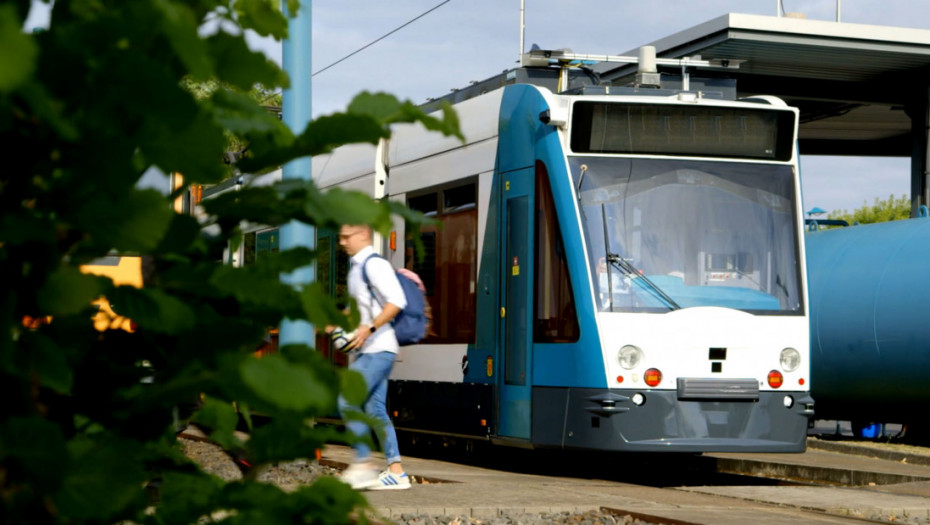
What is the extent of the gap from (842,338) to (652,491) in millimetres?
8093

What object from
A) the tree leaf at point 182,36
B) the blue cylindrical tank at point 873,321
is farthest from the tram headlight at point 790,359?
the tree leaf at point 182,36

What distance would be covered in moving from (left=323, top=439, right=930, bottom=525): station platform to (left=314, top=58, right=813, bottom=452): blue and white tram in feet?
2.16

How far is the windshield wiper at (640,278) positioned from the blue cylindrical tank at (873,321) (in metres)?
5.63

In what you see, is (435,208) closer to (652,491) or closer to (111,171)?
(652,491)

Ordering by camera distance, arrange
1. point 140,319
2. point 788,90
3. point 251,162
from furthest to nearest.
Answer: point 788,90 < point 251,162 < point 140,319

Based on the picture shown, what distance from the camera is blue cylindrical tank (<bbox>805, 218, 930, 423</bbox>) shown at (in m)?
15.5

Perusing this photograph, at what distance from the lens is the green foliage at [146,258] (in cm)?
124

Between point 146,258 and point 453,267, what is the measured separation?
10.9 metres

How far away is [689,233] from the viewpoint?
1081cm

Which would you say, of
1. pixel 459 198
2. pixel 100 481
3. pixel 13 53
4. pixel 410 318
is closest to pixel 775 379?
pixel 459 198

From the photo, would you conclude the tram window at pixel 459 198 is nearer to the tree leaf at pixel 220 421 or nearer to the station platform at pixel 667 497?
the station platform at pixel 667 497

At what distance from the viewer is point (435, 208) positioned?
1262 cm

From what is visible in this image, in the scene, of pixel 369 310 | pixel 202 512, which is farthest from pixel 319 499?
pixel 369 310

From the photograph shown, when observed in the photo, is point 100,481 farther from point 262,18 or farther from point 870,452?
point 870,452
